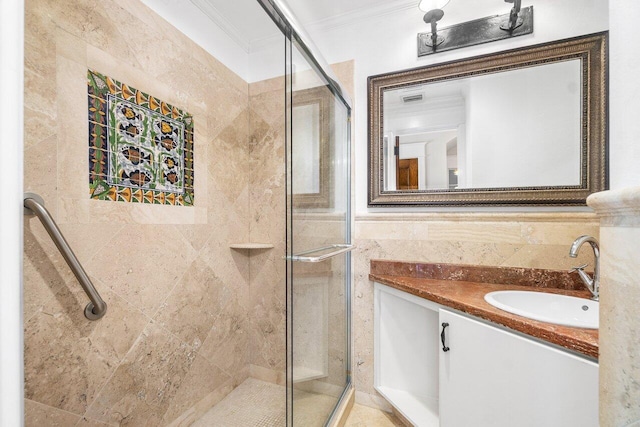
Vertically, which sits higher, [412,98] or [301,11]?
[301,11]

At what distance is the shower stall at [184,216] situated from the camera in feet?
3.32

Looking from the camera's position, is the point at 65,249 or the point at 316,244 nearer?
the point at 65,249

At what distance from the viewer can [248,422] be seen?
161cm

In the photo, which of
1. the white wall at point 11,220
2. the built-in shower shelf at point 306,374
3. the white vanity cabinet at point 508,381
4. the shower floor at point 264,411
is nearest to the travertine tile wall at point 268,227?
the shower floor at point 264,411

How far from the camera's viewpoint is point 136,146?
51.8 inches

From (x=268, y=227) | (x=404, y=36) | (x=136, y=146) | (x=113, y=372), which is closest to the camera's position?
(x=113, y=372)

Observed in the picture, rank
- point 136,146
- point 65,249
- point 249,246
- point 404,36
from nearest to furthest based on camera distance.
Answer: point 65,249
point 136,146
point 404,36
point 249,246

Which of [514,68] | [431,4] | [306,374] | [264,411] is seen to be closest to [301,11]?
[431,4]

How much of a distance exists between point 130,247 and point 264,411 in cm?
124

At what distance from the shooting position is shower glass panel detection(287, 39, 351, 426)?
3.62 feet

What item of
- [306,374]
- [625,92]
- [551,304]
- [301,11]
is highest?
[301,11]

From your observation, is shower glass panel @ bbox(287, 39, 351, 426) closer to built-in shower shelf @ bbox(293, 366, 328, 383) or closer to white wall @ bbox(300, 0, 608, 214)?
built-in shower shelf @ bbox(293, 366, 328, 383)

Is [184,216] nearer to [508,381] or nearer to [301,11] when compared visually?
[301,11]

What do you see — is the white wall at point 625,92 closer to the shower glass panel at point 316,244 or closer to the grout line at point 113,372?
the shower glass panel at point 316,244
